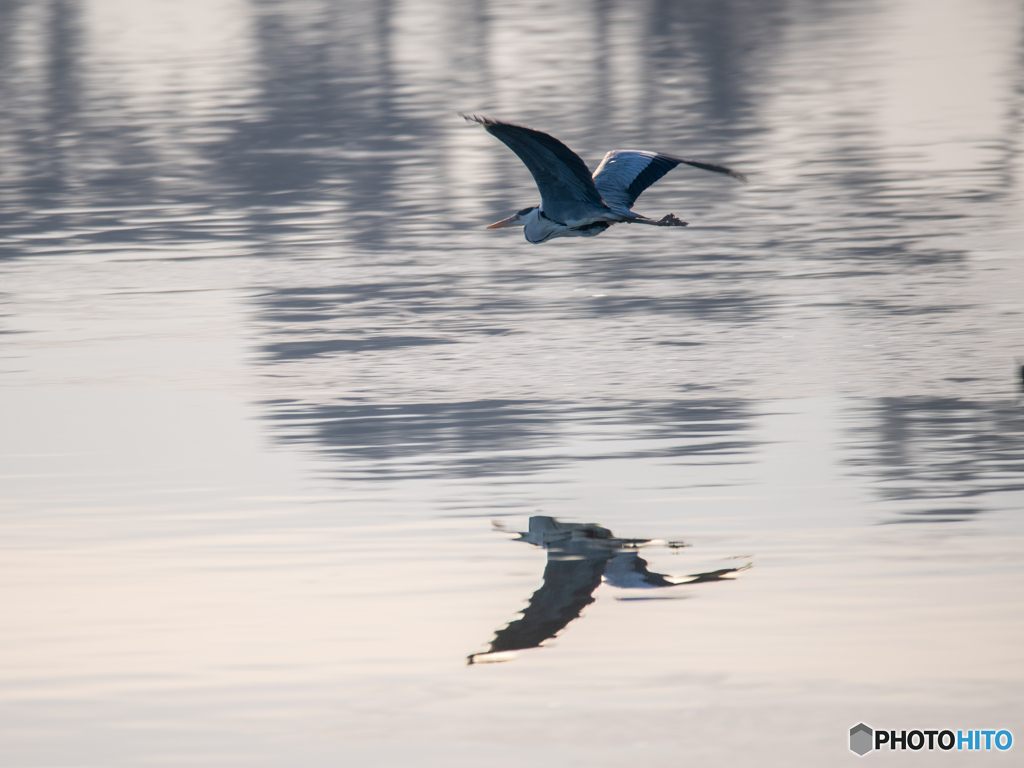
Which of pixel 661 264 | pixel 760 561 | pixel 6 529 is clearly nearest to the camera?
pixel 760 561

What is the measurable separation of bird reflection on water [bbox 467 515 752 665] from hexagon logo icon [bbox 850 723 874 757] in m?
1.29

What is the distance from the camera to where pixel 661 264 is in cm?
1311

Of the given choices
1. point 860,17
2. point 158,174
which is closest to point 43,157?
point 158,174

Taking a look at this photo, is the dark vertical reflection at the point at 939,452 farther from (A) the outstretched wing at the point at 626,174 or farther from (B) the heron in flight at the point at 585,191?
(A) the outstretched wing at the point at 626,174

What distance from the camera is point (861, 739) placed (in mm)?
5324

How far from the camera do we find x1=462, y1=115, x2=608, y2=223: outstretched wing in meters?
8.85

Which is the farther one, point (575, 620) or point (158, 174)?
point (158, 174)

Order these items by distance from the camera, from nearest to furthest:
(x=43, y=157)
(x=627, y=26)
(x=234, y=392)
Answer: (x=234, y=392)
(x=43, y=157)
(x=627, y=26)

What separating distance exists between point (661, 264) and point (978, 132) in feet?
23.7

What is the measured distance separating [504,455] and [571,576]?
168 cm

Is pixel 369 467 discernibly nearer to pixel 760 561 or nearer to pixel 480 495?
pixel 480 495

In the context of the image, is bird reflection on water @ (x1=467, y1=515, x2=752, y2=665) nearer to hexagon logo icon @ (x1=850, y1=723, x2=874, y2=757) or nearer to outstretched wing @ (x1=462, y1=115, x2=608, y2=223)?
hexagon logo icon @ (x1=850, y1=723, x2=874, y2=757)

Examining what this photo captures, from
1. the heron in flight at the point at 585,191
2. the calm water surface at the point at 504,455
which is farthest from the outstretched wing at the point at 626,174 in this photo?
the calm water surface at the point at 504,455

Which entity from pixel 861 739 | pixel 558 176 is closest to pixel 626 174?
pixel 558 176
